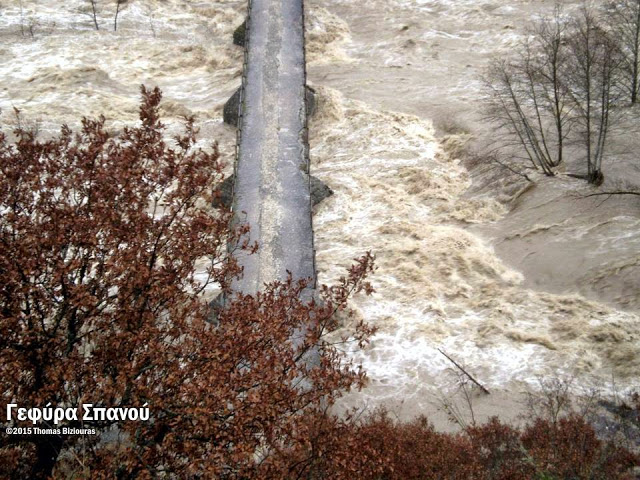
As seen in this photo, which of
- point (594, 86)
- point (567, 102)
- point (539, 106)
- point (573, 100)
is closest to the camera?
point (573, 100)

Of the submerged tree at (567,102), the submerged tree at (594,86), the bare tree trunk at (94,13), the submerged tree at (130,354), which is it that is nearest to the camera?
the submerged tree at (130,354)

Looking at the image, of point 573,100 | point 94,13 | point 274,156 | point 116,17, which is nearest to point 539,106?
point 573,100

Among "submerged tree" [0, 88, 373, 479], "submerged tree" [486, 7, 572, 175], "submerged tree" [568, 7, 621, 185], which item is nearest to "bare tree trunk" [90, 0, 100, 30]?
"submerged tree" [486, 7, 572, 175]

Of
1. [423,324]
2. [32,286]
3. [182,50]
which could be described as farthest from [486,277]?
[182,50]

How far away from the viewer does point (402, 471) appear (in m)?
9.08

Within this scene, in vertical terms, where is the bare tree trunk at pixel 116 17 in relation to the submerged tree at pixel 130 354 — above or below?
above

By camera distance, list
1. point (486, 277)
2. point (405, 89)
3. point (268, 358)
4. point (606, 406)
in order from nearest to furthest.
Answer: point (268, 358)
point (606, 406)
point (486, 277)
point (405, 89)

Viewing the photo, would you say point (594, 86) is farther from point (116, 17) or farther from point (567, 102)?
point (116, 17)

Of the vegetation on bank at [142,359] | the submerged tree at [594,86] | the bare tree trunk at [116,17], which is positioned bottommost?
the vegetation on bank at [142,359]

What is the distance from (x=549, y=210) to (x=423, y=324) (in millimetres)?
5336

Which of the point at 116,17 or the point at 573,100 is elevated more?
the point at 116,17

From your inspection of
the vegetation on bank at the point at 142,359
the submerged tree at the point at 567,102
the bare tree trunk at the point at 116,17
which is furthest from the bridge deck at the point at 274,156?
the bare tree trunk at the point at 116,17

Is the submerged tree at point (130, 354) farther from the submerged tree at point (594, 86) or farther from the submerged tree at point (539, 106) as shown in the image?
the submerged tree at point (539, 106)

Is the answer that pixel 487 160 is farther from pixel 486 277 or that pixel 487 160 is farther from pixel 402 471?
pixel 402 471
